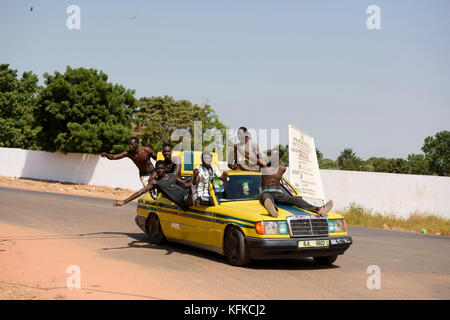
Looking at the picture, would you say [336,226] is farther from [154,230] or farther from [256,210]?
[154,230]

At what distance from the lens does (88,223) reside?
15266 millimetres

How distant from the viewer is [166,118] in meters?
61.9

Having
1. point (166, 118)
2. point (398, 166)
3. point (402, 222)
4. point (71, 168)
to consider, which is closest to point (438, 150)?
point (398, 166)

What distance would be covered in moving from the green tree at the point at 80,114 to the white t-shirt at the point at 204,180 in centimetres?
3193

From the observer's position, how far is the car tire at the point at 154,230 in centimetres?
1159

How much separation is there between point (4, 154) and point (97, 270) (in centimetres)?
4557

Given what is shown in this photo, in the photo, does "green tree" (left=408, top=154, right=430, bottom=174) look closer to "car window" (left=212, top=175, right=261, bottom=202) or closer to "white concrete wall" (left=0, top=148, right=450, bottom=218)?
"white concrete wall" (left=0, top=148, right=450, bottom=218)

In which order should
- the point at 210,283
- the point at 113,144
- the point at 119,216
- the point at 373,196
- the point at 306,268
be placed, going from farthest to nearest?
the point at 113,144 < the point at 373,196 < the point at 119,216 < the point at 306,268 < the point at 210,283

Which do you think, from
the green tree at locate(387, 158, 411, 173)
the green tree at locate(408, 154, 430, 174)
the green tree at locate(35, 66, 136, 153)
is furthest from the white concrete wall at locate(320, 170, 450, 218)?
the green tree at locate(408, 154, 430, 174)

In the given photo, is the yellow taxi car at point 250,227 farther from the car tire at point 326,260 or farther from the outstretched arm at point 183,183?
the outstretched arm at point 183,183

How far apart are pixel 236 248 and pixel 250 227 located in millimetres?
537

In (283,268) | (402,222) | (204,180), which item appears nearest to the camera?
(283,268)
